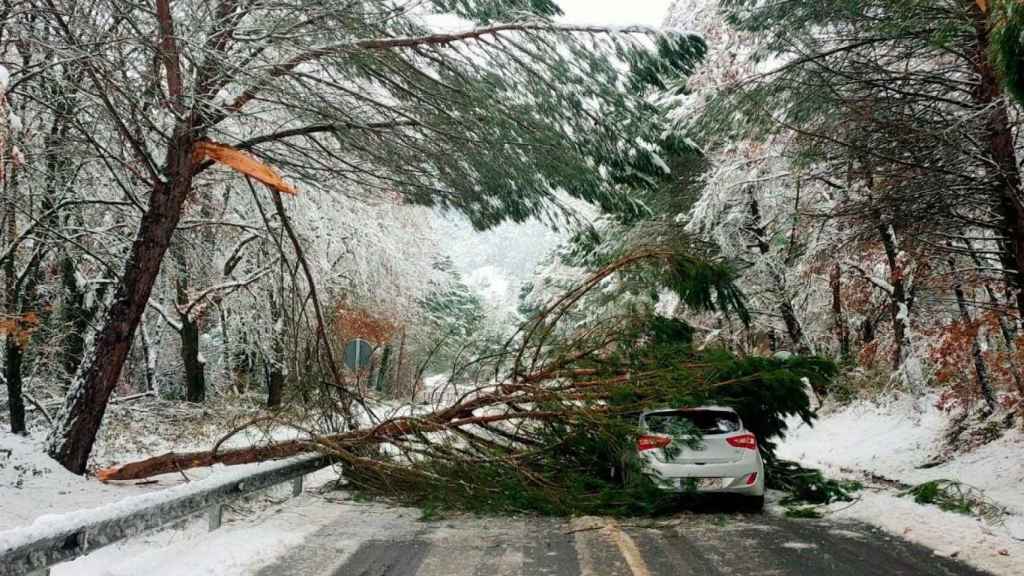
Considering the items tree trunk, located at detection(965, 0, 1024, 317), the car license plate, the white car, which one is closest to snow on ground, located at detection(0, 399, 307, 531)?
the white car

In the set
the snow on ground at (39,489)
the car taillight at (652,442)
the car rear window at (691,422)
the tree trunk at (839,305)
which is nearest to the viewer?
the snow on ground at (39,489)

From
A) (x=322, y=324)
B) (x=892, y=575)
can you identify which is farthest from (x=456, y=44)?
(x=892, y=575)

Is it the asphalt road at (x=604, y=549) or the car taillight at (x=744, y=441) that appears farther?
the car taillight at (x=744, y=441)

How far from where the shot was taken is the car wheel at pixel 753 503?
9.21m

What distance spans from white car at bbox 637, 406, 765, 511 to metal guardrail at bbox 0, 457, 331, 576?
465 centimetres

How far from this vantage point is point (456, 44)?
28.9 ft

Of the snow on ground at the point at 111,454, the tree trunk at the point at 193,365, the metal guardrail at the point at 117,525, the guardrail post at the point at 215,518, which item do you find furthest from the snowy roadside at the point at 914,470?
the tree trunk at the point at 193,365

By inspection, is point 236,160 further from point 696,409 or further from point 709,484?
point 709,484

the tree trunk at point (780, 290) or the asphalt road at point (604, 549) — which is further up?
the tree trunk at point (780, 290)

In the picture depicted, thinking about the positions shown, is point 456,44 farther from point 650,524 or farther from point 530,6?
point 650,524

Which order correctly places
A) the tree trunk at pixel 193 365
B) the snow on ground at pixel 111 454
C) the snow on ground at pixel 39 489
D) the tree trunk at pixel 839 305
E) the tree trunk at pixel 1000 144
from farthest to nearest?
the tree trunk at pixel 193 365 → the tree trunk at pixel 839 305 → the tree trunk at pixel 1000 144 → the snow on ground at pixel 111 454 → the snow on ground at pixel 39 489

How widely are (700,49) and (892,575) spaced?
6.39 metres

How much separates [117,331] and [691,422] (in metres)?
7.71

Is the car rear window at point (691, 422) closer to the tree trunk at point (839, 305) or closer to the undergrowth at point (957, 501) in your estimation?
the undergrowth at point (957, 501)
